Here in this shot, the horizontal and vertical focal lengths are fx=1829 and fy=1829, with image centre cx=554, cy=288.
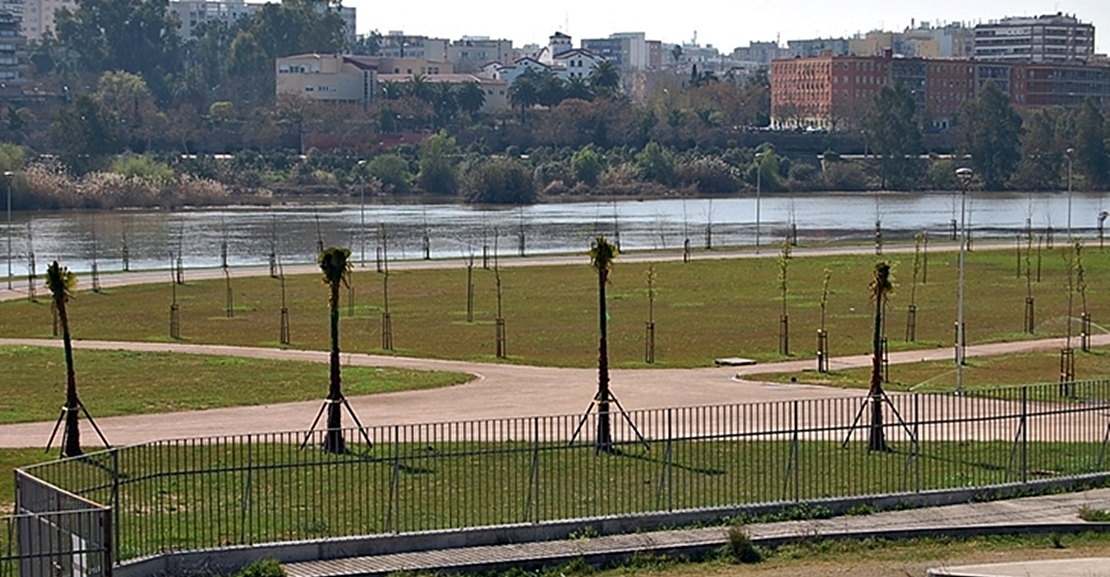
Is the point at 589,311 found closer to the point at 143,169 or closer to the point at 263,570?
the point at 263,570

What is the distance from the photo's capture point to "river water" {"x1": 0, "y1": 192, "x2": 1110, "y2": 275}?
114 metres

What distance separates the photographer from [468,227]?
140500mm

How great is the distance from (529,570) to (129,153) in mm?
180496

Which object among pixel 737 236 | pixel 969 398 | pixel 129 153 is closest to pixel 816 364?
pixel 969 398

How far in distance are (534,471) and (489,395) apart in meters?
14.6

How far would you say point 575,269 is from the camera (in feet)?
278

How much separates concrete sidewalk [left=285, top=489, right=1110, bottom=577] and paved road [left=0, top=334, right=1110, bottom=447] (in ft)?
37.3

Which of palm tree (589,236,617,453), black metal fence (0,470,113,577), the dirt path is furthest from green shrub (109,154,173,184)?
black metal fence (0,470,113,577)

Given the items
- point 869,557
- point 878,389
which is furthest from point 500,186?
point 869,557

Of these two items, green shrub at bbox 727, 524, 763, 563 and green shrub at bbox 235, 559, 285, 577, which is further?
green shrub at bbox 727, 524, 763, 563

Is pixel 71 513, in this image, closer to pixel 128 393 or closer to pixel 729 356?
pixel 128 393

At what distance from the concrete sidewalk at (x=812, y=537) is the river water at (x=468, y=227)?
73.3 m

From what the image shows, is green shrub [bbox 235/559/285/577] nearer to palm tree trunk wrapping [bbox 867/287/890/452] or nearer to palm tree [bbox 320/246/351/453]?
palm tree [bbox 320/246/351/453]

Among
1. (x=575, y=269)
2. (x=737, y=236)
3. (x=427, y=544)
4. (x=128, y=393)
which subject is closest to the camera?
(x=427, y=544)
